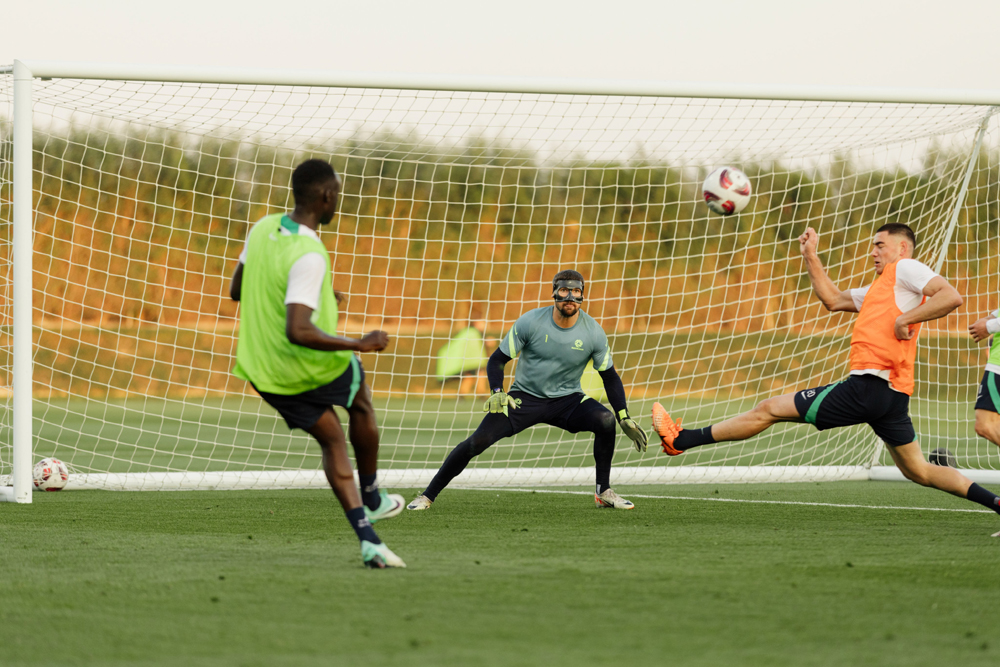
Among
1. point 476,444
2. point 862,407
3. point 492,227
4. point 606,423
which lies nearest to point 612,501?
point 606,423

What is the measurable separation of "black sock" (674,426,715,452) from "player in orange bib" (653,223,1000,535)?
417 millimetres

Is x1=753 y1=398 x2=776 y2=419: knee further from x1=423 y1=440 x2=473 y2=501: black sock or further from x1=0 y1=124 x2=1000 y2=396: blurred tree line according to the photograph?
x1=0 y1=124 x2=1000 y2=396: blurred tree line

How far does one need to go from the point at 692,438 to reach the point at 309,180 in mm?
3172

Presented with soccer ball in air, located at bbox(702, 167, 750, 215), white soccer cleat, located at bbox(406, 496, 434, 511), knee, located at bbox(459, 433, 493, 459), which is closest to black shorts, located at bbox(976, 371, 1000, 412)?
soccer ball in air, located at bbox(702, 167, 750, 215)

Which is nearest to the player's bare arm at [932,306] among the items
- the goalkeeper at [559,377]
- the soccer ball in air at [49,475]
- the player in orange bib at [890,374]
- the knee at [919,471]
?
the player in orange bib at [890,374]

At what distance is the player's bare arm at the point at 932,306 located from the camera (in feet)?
20.1

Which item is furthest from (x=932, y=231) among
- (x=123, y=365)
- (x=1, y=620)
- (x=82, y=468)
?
(x=123, y=365)

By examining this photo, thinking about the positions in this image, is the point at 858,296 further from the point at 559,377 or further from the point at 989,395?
the point at 559,377

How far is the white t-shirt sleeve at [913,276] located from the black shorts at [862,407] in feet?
1.80

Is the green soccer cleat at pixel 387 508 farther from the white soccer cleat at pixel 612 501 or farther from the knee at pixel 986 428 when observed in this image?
the knee at pixel 986 428

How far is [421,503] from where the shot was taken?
7.61 metres

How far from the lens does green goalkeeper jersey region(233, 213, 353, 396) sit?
4.76 metres

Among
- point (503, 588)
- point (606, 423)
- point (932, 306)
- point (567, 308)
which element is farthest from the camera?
point (606, 423)

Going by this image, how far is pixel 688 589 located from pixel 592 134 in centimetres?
612
